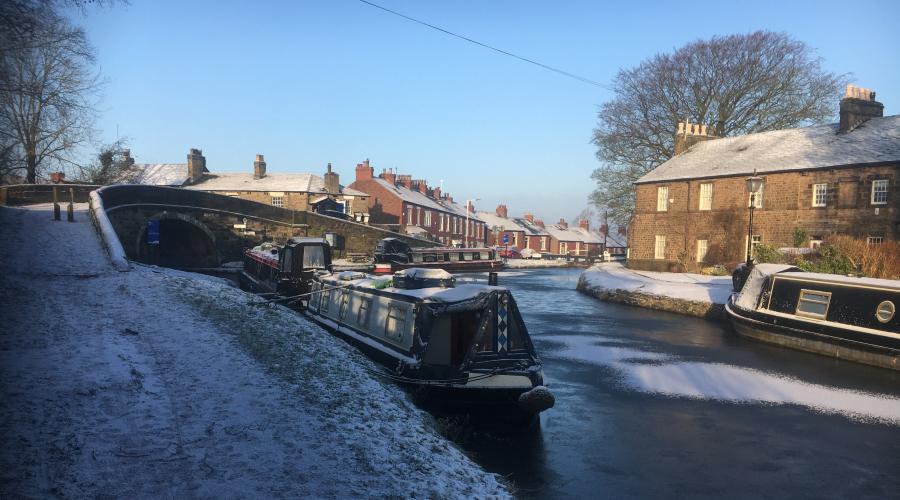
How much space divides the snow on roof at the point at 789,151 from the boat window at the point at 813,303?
14.6 meters

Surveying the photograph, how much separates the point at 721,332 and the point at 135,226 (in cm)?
2520

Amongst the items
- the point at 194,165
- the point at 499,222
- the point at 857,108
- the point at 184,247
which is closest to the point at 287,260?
the point at 184,247

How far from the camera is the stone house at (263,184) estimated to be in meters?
47.9

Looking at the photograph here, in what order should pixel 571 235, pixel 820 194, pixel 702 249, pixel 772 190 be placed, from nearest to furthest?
pixel 820 194 < pixel 772 190 < pixel 702 249 < pixel 571 235

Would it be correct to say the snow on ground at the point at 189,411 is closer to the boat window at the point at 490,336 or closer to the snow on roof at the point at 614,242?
the boat window at the point at 490,336

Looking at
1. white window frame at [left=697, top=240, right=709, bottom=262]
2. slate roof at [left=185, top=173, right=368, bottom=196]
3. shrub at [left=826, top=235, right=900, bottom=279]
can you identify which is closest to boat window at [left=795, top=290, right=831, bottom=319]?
shrub at [left=826, top=235, right=900, bottom=279]

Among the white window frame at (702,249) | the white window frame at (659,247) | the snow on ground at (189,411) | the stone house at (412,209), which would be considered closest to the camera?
the snow on ground at (189,411)

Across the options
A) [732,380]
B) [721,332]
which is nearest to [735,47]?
[721,332]

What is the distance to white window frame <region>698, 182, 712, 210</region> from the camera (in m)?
31.3

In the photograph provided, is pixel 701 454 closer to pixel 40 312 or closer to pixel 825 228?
pixel 40 312

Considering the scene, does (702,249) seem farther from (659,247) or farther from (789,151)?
(789,151)

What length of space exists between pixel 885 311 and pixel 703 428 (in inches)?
282

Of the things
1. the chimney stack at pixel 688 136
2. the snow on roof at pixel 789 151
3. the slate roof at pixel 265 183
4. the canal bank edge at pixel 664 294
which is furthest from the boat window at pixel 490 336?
the slate roof at pixel 265 183

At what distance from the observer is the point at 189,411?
604 cm
